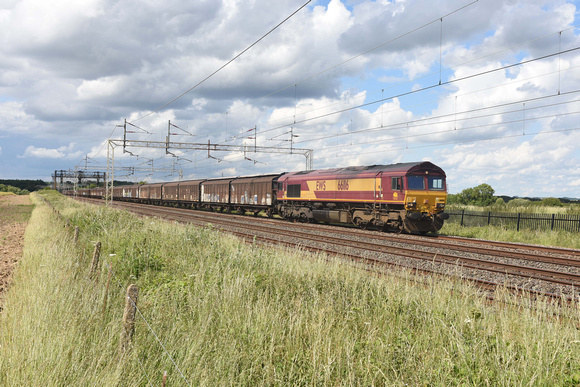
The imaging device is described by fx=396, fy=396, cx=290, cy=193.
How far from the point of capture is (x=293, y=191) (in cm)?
2959

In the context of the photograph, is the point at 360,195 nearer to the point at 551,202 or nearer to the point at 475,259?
the point at 475,259

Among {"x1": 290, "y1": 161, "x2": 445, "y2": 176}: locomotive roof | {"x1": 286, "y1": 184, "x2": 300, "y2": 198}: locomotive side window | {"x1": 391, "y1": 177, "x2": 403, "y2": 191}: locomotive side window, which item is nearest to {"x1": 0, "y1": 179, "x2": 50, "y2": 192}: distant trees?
{"x1": 286, "y1": 184, "x2": 300, "y2": 198}: locomotive side window

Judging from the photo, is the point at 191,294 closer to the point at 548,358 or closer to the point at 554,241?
the point at 548,358

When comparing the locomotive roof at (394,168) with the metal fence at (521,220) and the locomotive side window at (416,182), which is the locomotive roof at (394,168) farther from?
the metal fence at (521,220)

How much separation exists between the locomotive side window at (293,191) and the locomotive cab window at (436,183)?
10.4m

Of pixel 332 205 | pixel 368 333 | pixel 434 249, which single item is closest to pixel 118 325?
pixel 368 333

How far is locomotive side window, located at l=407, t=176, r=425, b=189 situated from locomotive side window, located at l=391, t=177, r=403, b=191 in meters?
0.41

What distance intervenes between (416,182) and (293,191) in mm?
10857

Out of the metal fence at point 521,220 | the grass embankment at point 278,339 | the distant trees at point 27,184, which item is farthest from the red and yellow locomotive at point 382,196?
the distant trees at point 27,184

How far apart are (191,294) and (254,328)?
6.57ft

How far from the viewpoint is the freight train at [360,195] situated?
20.8m

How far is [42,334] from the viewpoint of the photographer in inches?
189

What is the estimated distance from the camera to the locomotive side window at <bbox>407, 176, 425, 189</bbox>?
20656 mm

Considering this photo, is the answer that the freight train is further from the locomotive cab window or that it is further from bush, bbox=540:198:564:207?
bush, bbox=540:198:564:207
